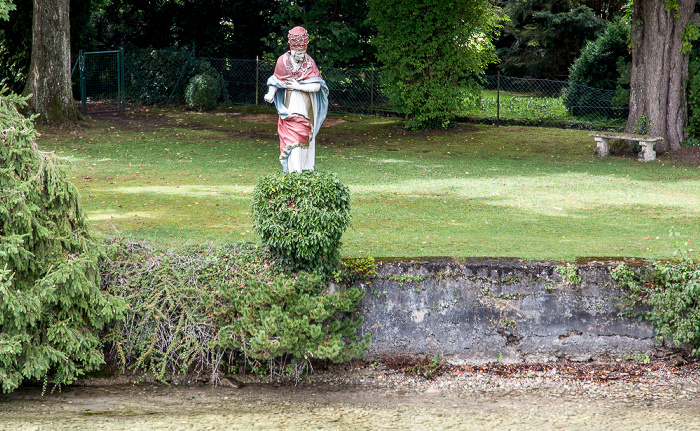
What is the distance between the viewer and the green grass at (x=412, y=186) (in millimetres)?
9477

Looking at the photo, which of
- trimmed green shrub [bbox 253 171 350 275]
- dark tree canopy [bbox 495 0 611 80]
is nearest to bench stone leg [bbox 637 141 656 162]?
trimmed green shrub [bbox 253 171 350 275]

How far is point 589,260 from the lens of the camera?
27.0 feet

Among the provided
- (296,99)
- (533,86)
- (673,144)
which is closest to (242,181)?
(296,99)

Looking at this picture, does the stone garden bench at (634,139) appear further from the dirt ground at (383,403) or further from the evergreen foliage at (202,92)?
the evergreen foliage at (202,92)

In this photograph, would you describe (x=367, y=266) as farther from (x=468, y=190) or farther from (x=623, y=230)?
(x=468, y=190)

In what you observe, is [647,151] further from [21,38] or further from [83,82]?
[21,38]

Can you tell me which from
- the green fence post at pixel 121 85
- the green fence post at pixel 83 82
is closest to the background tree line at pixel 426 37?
the green fence post at pixel 83 82

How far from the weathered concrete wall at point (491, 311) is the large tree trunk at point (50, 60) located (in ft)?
50.3

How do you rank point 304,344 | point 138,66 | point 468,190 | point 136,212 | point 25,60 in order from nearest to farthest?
point 304,344
point 136,212
point 468,190
point 25,60
point 138,66

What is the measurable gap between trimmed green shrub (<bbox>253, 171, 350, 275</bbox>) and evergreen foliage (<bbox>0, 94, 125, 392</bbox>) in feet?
5.55

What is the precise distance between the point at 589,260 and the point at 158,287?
15.0ft

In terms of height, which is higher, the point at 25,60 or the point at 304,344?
the point at 25,60

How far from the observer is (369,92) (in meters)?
24.9

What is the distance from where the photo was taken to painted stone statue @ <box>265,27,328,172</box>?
8.66 meters
